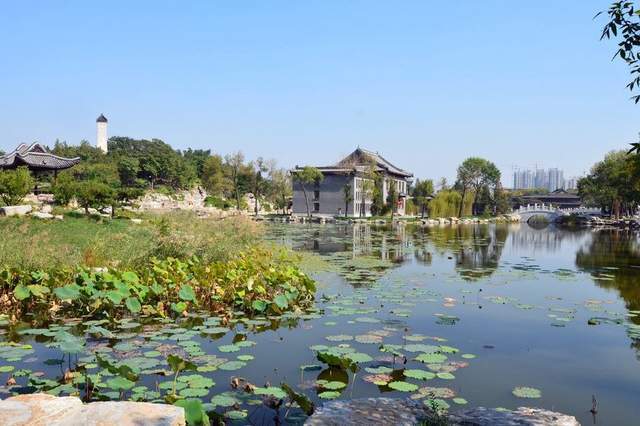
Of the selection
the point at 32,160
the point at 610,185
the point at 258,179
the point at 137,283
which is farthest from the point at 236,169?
the point at 137,283

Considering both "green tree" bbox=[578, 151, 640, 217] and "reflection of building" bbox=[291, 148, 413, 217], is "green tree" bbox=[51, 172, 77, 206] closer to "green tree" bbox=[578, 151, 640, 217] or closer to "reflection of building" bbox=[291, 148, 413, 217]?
"reflection of building" bbox=[291, 148, 413, 217]

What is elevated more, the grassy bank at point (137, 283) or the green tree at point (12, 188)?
the green tree at point (12, 188)

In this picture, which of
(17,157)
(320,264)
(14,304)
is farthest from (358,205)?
(14,304)

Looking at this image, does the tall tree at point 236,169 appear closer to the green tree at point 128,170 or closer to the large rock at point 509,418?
the green tree at point 128,170

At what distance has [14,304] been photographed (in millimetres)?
7195

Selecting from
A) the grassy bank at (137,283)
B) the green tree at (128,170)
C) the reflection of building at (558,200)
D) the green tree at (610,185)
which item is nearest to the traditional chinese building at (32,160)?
the green tree at (128,170)

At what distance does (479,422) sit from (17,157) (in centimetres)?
3420

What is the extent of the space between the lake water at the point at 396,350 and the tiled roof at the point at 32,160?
93.2ft

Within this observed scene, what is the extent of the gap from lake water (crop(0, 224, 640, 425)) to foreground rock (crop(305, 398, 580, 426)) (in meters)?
0.55

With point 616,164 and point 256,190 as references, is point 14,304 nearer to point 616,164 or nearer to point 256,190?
point 256,190

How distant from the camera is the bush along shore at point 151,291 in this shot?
6945 mm

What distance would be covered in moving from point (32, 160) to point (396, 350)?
1291 inches

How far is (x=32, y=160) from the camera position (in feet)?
105

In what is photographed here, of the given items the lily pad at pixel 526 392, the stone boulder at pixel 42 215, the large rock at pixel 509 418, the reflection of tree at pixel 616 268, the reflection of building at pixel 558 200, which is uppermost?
the reflection of building at pixel 558 200
